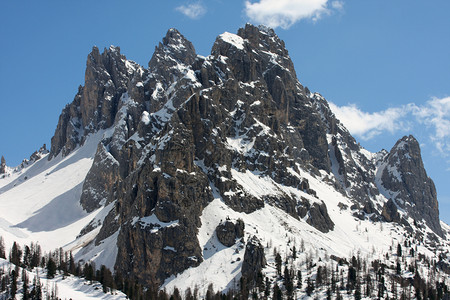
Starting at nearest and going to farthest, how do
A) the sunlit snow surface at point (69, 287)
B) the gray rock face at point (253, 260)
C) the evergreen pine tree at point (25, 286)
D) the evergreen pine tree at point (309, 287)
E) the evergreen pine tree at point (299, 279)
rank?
the evergreen pine tree at point (25, 286) < the sunlit snow surface at point (69, 287) < the evergreen pine tree at point (309, 287) < the evergreen pine tree at point (299, 279) < the gray rock face at point (253, 260)

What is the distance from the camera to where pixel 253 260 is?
190 metres

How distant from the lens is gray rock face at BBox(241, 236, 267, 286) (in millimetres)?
186000

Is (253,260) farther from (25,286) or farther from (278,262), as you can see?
(25,286)

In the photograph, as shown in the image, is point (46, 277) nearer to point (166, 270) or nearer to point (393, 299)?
point (166, 270)

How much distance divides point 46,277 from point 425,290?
132029 mm

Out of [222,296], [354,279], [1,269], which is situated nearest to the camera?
[1,269]

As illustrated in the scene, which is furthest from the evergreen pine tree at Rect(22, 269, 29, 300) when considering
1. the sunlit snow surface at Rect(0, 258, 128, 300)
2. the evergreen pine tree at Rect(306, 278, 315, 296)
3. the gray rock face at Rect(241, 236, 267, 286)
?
the evergreen pine tree at Rect(306, 278, 315, 296)

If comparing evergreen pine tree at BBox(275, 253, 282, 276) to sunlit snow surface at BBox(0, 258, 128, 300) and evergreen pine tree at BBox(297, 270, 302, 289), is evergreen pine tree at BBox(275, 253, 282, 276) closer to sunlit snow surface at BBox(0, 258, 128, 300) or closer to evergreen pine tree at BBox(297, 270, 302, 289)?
evergreen pine tree at BBox(297, 270, 302, 289)

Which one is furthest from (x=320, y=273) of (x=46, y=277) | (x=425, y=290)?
(x=46, y=277)

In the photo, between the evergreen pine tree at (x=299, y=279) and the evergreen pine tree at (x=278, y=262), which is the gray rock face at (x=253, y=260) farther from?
the evergreen pine tree at (x=299, y=279)

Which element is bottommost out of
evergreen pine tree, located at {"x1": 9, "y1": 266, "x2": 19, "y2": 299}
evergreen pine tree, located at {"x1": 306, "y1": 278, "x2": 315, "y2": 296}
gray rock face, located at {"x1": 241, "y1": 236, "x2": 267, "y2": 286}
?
evergreen pine tree, located at {"x1": 9, "y1": 266, "x2": 19, "y2": 299}

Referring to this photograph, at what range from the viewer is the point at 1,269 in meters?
158

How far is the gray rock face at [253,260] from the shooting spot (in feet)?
610

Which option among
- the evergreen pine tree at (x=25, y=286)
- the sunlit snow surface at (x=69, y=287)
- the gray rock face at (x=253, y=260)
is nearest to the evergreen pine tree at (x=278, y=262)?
the gray rock face at (x=253, y=260)
